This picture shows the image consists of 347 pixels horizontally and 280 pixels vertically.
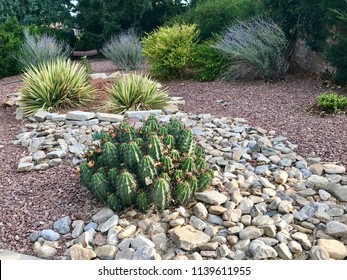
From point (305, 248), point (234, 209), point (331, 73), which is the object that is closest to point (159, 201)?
point (234, 209)

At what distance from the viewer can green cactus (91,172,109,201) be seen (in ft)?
10.7

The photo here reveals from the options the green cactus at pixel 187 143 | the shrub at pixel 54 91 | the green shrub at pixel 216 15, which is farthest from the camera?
the green shrub at pixel 216 15

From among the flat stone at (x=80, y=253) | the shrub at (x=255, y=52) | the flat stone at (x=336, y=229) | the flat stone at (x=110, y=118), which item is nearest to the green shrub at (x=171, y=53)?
the shrub at (x=255, y=52)

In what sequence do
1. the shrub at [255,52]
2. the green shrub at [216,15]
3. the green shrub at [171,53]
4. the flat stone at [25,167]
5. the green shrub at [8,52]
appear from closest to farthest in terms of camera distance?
the flat stone at [25,167]
the shrub at [255,52]
the green shrub at [171,53]
the green shrub at [216,15]
the green shrub at [8,52]

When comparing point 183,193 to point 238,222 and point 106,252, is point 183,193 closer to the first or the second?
point 238,222

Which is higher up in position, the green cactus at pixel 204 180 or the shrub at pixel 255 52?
the shrub at pixel 255 52

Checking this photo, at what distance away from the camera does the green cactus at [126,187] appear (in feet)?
10.3

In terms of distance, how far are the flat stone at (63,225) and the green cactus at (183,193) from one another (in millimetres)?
830

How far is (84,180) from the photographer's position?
350 centimetres

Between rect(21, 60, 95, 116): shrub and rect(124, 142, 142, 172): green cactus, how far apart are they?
12.0 ft

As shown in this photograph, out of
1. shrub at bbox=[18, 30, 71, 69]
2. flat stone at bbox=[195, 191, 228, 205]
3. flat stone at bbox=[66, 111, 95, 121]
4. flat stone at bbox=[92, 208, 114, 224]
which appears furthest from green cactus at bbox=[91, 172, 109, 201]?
shrub at bbox=[18, 30, 71, 69]

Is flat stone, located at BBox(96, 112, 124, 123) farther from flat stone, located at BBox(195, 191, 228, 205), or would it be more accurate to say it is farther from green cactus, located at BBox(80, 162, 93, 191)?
flat stone, located at BBox(195, 191, 228, 205)

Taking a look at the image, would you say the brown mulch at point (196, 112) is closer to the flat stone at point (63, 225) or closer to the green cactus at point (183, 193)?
the flat stone at point (63, 225)

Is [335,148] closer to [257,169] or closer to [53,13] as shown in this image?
[257,169]
